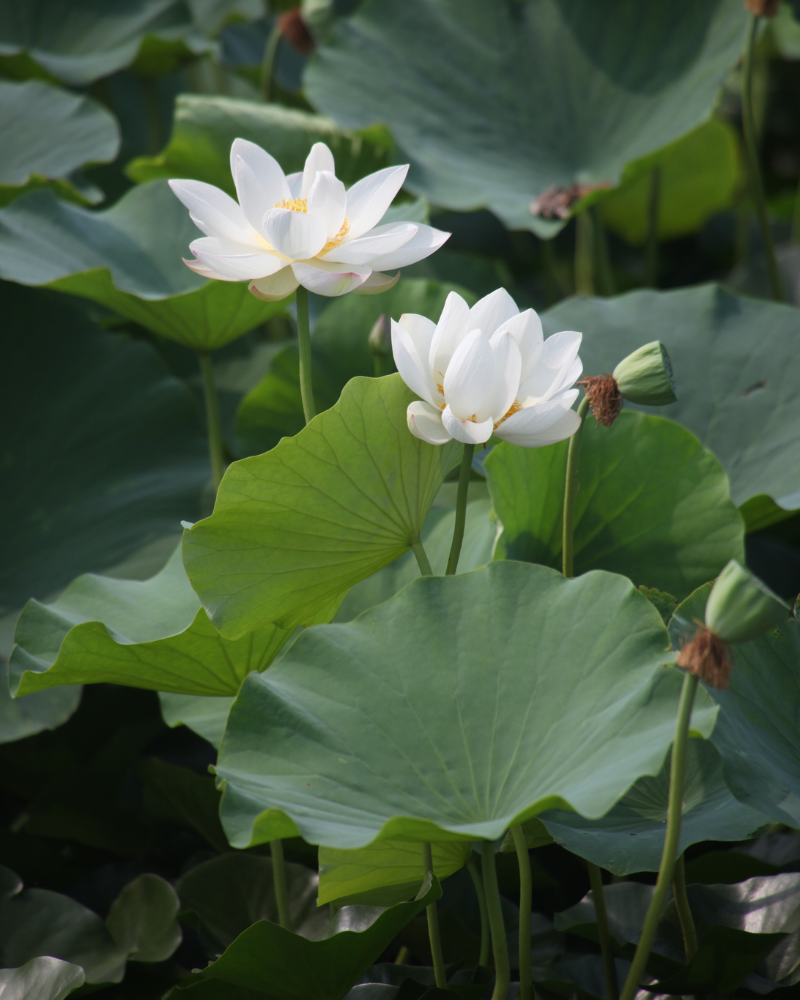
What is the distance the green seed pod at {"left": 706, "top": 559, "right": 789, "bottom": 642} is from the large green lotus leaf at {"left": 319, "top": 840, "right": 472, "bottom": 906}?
1.17 ft

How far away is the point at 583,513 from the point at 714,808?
312mm

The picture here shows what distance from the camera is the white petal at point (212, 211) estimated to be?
710mm

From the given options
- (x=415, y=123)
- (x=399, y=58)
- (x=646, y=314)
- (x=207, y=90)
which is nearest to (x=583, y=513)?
(x=646, y=314)

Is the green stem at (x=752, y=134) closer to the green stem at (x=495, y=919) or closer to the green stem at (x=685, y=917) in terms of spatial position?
the green stem at (x=685, y=917)

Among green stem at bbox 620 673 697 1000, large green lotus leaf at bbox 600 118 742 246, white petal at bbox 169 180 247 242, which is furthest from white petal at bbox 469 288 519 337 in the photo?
large green lotus leaf at bbox 600 118 742 246

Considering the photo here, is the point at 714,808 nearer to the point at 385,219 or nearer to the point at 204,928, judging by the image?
the point at 204,928

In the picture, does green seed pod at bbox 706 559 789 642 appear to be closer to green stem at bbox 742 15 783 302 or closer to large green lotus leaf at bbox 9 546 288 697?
large green lotus leaf at bbox 9 546 288 697

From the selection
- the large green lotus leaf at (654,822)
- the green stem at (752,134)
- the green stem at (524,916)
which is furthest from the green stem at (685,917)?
the green stem at (752,134)

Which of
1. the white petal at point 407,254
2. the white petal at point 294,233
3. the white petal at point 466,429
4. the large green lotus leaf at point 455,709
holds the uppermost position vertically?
the white petal at point 294,233

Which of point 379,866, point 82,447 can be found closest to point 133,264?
point 82,447

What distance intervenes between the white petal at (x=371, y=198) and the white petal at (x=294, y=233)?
0.06 m

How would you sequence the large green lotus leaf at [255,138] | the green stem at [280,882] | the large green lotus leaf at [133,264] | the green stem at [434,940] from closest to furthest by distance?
1. the green stem at [434,940]
2. the green stem at [280,882]
3. the large green lotus leaf at [133,264]
4. the large green lotus leaf at [255,138]

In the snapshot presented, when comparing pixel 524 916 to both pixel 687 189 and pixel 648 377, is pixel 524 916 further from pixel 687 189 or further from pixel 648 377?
pixel 687 189

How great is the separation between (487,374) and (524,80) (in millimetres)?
1264
